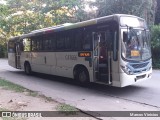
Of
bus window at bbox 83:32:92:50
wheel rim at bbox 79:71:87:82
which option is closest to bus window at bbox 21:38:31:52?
wheel rim at bbox 79:71:87:82

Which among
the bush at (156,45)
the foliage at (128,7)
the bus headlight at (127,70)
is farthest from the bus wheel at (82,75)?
the foliage at (128,7)

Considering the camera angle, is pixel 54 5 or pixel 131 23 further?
pixel 54 5

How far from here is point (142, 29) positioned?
9.85 metres

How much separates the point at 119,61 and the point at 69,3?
19036mm

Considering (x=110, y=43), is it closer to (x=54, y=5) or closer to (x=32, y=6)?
(x=54, y=5)

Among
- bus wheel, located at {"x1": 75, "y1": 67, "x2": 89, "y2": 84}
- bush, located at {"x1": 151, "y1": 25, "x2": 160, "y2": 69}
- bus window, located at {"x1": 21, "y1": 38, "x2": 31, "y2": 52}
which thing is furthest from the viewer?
bush, located at {"x1": 151, "y1": 25, "x2": 160, "y2": 69}

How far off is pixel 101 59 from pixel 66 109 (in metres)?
3.38

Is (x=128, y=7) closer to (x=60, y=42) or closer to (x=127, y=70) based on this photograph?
(x=60, y=42)

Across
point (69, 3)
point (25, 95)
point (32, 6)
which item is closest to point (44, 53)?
point (25, 95)

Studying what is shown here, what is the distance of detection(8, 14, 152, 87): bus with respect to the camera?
9.01 m

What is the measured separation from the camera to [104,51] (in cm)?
977

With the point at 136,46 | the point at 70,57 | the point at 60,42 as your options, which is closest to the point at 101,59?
the point at 136,46

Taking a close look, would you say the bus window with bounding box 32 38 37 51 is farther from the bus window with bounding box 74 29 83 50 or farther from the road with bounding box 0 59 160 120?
the bus window with bounding box 74 29 83 50

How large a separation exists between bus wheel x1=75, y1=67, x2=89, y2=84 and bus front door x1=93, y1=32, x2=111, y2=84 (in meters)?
0.74
